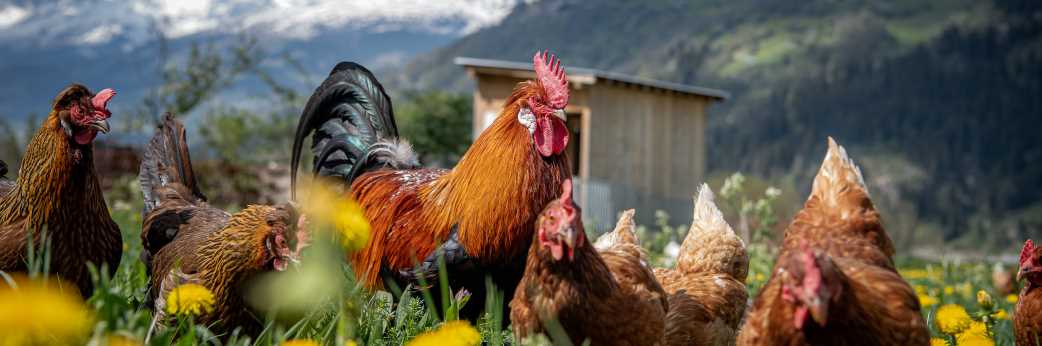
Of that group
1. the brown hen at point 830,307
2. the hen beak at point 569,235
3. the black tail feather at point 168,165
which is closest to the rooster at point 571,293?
the hen beak at point 569,235

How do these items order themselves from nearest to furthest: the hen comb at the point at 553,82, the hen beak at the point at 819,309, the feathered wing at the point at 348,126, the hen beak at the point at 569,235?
the hen beak at the point at 819,309 → the hen beak at the point at 569,235 → the hen comb at the point at 553,82 → the feathered wing at the point at 348,126

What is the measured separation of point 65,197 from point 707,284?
2953 mm

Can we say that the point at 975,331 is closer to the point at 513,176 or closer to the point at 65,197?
the point at 513,176

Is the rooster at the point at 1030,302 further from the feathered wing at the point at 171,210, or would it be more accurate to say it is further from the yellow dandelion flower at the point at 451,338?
the feathered wing at the point at 171,210

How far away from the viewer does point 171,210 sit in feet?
12.7

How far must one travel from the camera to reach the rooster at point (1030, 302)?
135 inches

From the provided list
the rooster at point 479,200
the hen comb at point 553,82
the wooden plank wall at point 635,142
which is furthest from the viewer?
the wooden plank wall at point 635,142

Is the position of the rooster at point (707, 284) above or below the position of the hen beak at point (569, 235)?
below

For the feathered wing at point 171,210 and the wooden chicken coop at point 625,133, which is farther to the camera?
the wooden chicken coop at point 625,133

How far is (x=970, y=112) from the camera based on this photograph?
78.7 metres

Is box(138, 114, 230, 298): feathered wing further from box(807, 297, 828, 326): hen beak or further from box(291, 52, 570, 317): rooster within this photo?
box(807, 297, 828, 326): hen beak

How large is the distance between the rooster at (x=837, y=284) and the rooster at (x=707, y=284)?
747 mm

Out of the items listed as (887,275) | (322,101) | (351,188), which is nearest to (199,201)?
(351,188)

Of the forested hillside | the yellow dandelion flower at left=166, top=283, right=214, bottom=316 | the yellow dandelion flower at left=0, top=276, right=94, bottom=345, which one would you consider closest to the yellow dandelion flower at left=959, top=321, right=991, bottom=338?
the yellow dandelion flower at left=166, top=283, right=214, bottom=316
